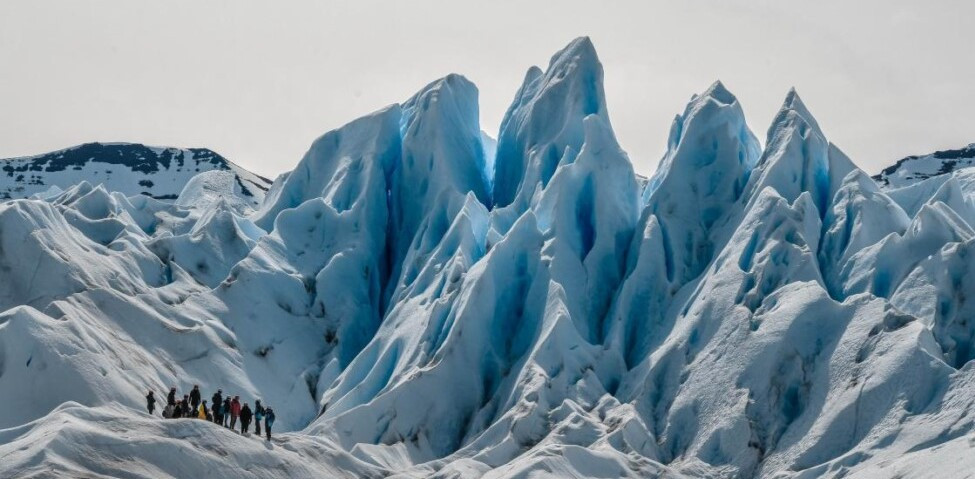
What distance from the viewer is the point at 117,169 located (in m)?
153

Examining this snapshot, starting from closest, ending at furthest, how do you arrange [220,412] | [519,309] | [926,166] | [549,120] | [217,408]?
1. [217,408]
2. [220,412]
3. [519,309]
4. [549,120]
5. [926,166]

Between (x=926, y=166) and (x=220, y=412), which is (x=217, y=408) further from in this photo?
(x=926, y=166)

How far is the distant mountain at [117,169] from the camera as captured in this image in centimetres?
14712

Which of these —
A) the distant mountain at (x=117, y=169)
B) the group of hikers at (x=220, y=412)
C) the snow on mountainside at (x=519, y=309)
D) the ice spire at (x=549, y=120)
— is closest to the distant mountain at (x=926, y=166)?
the snow on mountainside at (x=519, y=309)

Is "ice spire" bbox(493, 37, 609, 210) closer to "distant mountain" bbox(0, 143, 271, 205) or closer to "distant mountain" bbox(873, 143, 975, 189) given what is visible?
"distant mountain" bbox(873, 143, 975, 189)

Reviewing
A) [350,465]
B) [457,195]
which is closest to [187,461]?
[350,465]

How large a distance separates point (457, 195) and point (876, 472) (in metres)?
37.2

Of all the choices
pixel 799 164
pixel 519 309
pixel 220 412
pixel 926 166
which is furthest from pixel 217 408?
pixel 926 166

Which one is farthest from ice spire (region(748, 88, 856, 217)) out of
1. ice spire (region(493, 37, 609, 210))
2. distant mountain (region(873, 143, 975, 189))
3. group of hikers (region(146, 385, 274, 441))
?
distant mountain (region(873, 143, 975, 189))

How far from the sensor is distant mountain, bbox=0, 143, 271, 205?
483ft

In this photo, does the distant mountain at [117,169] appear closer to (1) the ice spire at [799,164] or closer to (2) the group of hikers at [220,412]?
(1) the ice spire at [799,164]

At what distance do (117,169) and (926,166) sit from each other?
81.3 m

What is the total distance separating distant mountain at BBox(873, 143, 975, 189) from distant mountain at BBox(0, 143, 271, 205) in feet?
195

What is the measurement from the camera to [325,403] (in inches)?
2840
